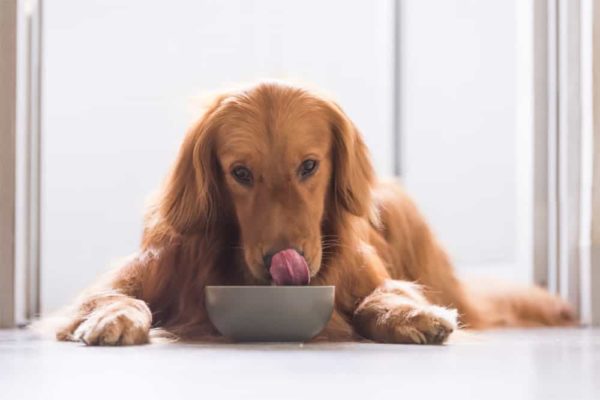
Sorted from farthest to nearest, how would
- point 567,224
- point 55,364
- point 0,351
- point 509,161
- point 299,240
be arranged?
point 509,161 → point 567,224 → point 299,240 → point 0,351 → point 55,364

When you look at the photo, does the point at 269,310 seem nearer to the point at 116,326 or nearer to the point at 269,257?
the point at 269,257

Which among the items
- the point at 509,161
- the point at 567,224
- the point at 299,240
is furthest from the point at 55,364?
the point at 509,161

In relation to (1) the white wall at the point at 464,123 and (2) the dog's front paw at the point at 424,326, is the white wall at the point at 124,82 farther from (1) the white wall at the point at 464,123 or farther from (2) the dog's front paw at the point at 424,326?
(2) the dog's front paw at the point at 424,326

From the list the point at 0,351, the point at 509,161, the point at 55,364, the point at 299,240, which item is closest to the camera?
the point at 55,364

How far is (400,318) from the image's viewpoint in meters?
1.88

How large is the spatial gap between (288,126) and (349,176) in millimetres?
180

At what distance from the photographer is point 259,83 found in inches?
81.1

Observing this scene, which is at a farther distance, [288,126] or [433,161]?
[433,161]

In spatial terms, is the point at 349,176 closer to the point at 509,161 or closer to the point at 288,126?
the point at 288,126

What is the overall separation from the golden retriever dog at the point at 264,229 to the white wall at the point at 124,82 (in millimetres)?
1226

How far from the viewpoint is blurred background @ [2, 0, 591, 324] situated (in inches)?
130

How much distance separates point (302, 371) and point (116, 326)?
19.8 inches

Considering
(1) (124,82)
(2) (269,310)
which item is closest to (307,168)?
(2) (269,310)

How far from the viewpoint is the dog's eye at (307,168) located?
1.97 meters
